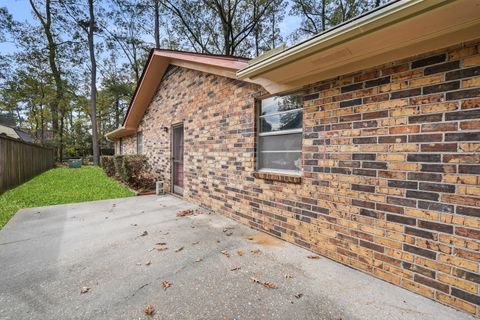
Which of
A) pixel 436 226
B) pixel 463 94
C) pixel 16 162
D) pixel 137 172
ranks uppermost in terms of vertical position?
pixel 463 94

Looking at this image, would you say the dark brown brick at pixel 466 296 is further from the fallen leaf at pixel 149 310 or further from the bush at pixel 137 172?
the bush at pixel 137 172

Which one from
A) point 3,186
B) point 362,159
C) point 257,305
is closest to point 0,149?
point 3,186

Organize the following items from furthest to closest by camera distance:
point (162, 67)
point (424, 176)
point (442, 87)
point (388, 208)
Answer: point (162, 67), point (388, 208), point (424, 176), point (442, 87)

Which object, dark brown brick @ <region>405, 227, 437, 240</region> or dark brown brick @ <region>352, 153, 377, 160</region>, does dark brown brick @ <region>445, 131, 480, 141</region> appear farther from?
dark brown brick @ <region>405, 227, 437, 240</region>

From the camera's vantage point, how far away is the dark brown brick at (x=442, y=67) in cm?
189

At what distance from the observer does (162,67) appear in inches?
284

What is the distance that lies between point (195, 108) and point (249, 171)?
2.67 meters

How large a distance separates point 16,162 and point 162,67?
23.2 ft

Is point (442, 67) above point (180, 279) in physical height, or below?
above

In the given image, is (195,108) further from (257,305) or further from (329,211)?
(257,305)

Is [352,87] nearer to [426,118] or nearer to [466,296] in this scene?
[426,118]

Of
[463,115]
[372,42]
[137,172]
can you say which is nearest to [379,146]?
[463,115]

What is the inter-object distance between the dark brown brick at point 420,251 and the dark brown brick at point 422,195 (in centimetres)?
50

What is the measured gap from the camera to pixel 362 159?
8.11 ft
